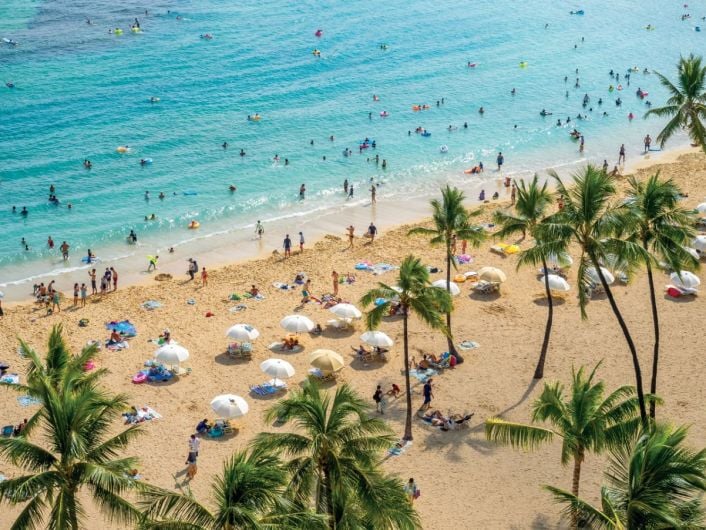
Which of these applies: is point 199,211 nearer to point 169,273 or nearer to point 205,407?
point 169,273

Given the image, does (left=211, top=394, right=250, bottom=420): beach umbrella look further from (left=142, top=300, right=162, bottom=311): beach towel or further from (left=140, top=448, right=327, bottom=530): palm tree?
(left=140, top=448, right=327, bottom=530): palm tree

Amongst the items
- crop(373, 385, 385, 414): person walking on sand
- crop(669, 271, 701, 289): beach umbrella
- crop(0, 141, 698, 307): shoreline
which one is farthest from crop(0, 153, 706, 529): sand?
crop(0, 141, 698, 307): shoreline

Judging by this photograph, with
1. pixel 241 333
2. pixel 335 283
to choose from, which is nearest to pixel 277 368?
pixel 241 333

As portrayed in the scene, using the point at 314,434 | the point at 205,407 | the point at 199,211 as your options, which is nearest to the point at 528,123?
the point at 199,211

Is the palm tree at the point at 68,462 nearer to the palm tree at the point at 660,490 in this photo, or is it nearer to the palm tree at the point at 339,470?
the palm tree at the point at 339,470

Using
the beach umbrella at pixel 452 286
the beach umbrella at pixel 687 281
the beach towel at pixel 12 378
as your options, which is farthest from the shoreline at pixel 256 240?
the beach umbrella at pixel 687 281

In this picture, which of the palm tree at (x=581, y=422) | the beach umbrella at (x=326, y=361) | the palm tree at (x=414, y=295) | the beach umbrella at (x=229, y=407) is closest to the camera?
the palm tree at (x=581, y=422)
